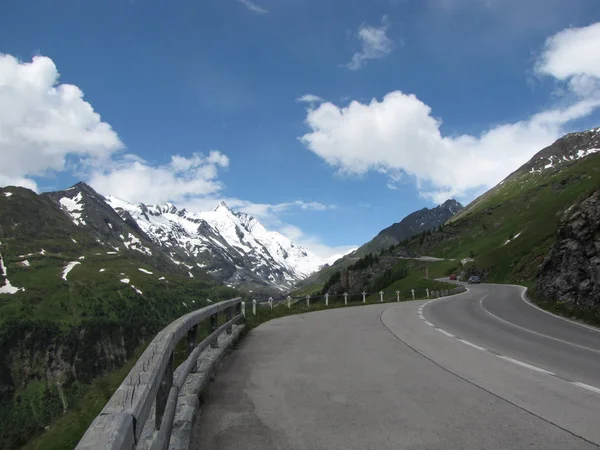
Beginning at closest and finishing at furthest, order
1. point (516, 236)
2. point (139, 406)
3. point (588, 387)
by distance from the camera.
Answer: point (139, 406) < point (588, 387) < point (516, 236)

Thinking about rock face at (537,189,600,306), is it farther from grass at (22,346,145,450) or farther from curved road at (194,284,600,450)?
grass at (22,346,145,450)

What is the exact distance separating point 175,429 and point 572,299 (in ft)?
85.9

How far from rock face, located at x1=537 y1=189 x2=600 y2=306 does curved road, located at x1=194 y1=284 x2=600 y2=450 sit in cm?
1114

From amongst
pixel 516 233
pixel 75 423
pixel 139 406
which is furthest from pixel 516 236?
pixel 139 406

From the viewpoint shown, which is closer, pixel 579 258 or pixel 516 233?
pixel 579 258

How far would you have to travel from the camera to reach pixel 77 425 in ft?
22.5

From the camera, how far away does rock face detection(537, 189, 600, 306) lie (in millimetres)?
24125

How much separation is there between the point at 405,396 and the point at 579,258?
75.8 ft

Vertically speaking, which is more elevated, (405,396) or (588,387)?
(405,396)

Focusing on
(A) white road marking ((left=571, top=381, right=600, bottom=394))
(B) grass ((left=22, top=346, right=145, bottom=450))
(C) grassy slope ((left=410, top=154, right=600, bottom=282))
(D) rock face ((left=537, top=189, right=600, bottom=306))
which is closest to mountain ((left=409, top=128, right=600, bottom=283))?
(C) grassy slope ((left=410, top=154, right=600, bottom=282))

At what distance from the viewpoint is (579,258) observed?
2616cm

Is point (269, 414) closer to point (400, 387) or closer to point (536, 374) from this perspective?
point (400, 387)

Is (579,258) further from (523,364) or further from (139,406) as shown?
(139,406)

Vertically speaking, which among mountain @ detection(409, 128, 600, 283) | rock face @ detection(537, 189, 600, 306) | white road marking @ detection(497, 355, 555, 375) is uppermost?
mountain @ detection(409, 128, 600, 283)
